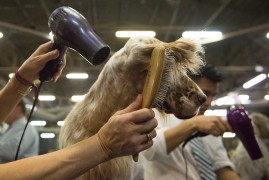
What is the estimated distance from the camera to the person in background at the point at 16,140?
8.18 feet

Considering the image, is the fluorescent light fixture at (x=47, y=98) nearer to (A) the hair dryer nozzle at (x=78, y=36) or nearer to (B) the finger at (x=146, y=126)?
(A) the hair dryer nozzle at (x=78, y=36)

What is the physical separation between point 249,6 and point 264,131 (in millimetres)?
4553

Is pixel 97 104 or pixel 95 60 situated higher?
pixel 95 60

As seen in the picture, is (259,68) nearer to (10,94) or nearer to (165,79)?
(10,94)

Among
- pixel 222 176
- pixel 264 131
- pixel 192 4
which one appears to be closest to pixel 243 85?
pixel 192 4

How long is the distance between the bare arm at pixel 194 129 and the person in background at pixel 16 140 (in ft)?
4.26

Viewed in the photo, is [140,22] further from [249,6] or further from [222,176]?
[222,176]

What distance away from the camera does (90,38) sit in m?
0.91

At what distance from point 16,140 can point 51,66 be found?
155cm

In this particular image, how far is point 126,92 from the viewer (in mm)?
1095

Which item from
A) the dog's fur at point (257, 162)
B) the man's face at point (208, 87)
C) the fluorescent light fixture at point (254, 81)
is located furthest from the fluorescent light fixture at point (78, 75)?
the man's face at point (208, 87)

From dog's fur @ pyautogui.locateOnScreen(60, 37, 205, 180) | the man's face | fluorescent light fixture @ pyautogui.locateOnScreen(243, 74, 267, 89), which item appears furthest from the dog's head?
fluorescent light fixture @ pyautogui.locateOnScreen(243, 74, 267, 89)

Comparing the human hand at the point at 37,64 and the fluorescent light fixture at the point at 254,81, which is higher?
the human hand at the point at 37,64

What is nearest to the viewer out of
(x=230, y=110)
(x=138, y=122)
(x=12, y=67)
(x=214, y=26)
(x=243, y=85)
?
(x=138, y=122)
